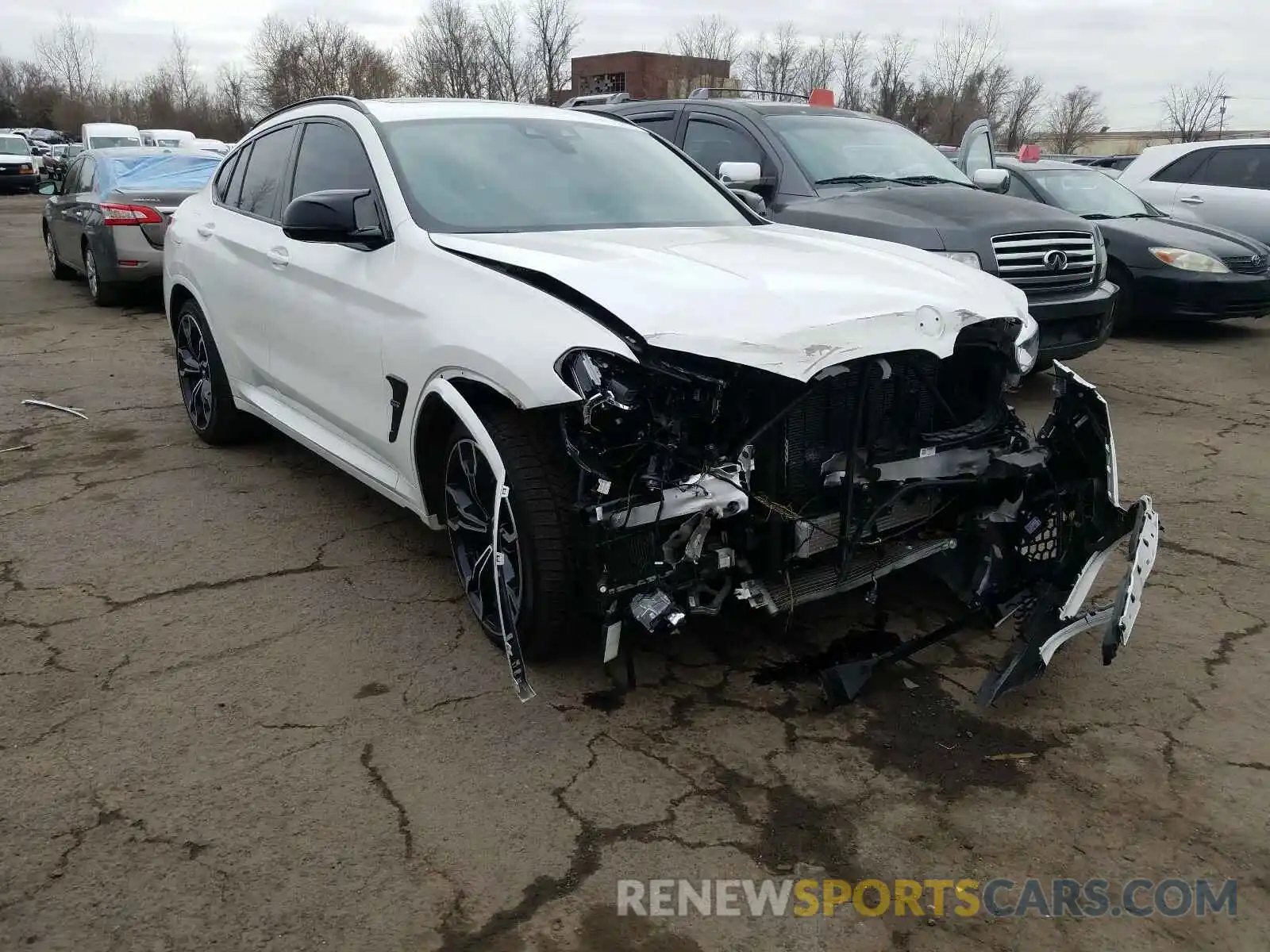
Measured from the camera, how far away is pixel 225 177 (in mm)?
5625

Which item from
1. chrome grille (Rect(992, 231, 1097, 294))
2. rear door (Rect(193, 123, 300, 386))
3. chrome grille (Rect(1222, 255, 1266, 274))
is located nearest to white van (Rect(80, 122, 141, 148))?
rear door (Rect(193, 123, 300, 386))

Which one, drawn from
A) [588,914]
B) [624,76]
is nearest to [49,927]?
[588,914]

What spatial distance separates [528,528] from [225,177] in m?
3.57

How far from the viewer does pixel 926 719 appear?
320 cm

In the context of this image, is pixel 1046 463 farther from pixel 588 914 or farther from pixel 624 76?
pixel 624 76

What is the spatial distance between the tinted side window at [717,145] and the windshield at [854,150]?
22cm

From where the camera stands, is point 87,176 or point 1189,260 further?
point 87,176

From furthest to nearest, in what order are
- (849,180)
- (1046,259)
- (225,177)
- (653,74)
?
(653,74) → (849,180) → (1046,259) → (225,177)

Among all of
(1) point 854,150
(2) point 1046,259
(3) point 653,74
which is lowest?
(2) point 1046,259

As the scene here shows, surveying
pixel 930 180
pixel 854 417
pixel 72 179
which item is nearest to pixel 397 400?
pixel 854 417

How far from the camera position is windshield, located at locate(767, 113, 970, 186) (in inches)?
286

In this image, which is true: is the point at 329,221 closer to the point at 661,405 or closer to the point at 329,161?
the point at 329,161

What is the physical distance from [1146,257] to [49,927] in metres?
9.26

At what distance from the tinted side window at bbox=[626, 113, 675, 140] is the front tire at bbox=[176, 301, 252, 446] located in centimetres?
367
